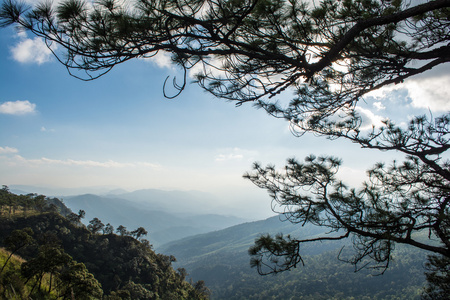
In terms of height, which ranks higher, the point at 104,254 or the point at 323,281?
the point at 104,254

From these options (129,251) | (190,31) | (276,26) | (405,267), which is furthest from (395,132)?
(405,267)

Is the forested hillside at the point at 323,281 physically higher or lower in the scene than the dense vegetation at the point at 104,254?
lower

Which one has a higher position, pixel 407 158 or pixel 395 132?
pixel 395 132

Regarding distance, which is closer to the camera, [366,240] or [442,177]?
[366,240]

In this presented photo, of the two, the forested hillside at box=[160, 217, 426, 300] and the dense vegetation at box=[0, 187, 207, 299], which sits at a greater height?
the dense vegetation at box=[0, 187, 207, 299]

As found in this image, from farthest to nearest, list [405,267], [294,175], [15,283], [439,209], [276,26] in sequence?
[405,267] → [15,283] → [294,175] → [439,209] → [276,26]

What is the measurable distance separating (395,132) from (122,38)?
381 centimetres

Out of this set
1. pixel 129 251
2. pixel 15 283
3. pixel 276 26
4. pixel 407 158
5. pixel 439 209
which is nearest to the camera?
pixel 276 26

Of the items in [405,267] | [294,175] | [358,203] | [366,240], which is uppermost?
[294,175]

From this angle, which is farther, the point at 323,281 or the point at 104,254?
the point at 323,281

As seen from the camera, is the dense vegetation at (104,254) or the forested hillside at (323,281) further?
the forested hillside at (323,281)

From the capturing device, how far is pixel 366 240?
298 centimetres

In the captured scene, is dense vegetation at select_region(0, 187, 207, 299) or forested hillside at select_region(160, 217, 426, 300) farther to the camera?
forested hillside at select_region(160, 217, 426, 300)

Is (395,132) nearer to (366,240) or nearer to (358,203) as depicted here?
(358,203)
